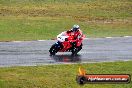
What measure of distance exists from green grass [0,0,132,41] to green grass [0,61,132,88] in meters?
10.8

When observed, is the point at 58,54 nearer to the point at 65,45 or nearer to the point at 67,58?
the point at 65,45

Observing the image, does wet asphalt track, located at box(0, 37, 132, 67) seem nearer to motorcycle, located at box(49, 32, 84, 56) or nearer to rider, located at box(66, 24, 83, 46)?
motorcycle, located at box(49, 32, 84, 56)

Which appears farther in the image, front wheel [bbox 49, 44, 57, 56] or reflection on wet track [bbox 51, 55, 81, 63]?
front wheel [bbox 49, 44, 57, 56]

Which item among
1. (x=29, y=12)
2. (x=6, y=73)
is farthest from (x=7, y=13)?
(x=6, y=73)

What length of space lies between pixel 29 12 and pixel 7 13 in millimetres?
2818

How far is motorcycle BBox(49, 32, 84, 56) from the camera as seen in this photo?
2680 cm

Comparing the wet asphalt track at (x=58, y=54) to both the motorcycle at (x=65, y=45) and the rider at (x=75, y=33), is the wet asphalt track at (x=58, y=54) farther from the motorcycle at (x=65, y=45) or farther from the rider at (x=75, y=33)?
the rider at (x=75, y=33)

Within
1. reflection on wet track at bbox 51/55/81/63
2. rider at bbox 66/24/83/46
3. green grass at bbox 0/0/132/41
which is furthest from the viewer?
green grass at bbox 0/0/132/41

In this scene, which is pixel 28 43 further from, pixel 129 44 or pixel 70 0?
pixel 70 0

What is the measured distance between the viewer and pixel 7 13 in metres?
47.8

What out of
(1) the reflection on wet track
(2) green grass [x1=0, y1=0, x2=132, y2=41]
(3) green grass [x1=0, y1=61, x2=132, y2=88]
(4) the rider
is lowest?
(2) green grass [x1=0, y1=0, x2=132, y2=41]

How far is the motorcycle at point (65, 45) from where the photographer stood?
2680cm

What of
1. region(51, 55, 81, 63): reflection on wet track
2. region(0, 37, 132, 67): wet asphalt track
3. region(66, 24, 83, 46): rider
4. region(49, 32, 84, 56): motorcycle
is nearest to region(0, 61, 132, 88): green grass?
region(0, 37, 132, 67): wet asphalt track

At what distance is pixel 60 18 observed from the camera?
1817 inches
